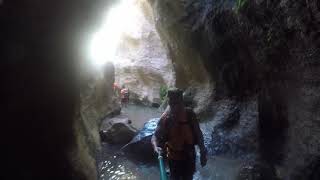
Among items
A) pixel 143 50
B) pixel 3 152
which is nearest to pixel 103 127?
pixel 3 152

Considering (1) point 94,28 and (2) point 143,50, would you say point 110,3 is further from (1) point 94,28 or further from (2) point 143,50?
(2) point 143,50

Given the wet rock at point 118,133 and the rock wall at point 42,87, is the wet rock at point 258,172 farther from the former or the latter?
the wet rock at point 118,133

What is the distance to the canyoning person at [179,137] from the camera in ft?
18.2

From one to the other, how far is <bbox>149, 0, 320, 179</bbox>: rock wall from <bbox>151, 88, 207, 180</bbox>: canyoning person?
2.94 metres

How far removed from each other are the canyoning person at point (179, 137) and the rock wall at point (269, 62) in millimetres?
2941

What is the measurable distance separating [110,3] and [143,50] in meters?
20.2

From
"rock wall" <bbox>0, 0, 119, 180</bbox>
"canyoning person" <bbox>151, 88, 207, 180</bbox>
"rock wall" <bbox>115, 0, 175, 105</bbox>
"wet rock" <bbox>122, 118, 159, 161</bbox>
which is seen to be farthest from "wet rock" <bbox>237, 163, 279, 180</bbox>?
"rock wall" <bbox>115, 0, 175, 105</bbox>

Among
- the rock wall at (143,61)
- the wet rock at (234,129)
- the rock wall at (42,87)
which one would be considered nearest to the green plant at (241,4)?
the wet rock at (234,129)

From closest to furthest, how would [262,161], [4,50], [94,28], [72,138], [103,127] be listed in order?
1. [4,50]
2. [72,138]
3. [94,28]
4. [262,161]
5. [103,127]

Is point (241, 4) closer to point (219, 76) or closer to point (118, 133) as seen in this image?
point (219, 76)

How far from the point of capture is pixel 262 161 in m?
9.45

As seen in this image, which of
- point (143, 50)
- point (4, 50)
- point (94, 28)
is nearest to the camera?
point (4, 50)

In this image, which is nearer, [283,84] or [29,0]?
[29,0]

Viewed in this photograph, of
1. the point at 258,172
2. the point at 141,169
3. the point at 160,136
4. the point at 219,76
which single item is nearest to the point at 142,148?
the point at 141,169
